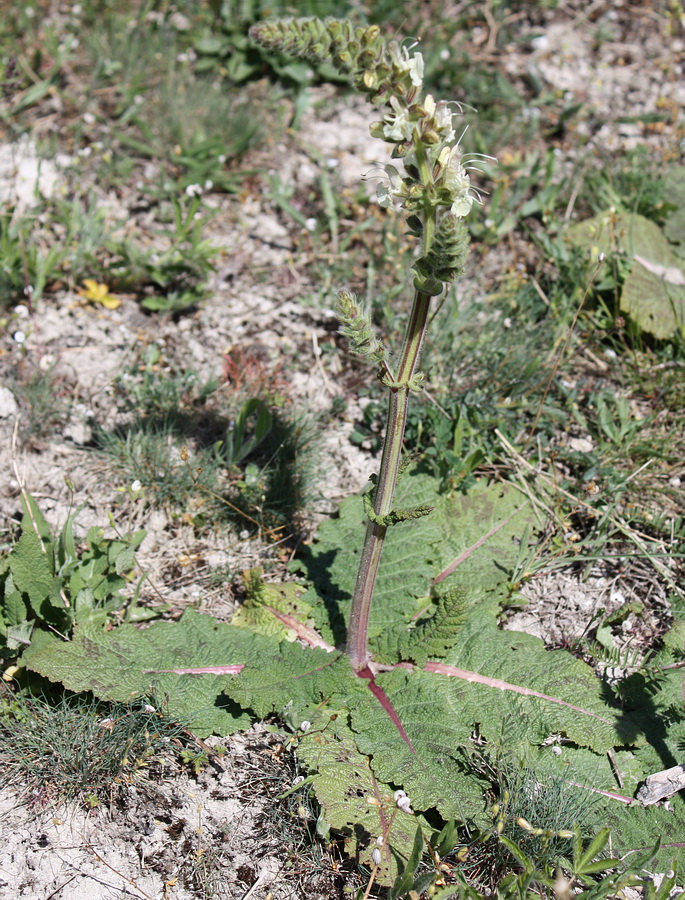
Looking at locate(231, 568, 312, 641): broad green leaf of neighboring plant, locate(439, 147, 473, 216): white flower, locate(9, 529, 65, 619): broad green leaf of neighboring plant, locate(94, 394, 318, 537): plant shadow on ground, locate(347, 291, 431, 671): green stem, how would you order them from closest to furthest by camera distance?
locate(439, 147, 473, 216): white flower, locate(347, 291, 431, 671): green stem, locate(9, 529, 65, 619): broad green leaf of neighboring plant, locate(231, 568, 312, 641): broad green leaf of neighboring plant, locate(94, 394, 318, 537): plant shadow on ground

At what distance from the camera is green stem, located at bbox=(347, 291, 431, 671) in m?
2.18

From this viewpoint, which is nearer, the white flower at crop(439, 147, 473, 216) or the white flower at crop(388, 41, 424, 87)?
the white flower at crop(388, 41, 424, 87)

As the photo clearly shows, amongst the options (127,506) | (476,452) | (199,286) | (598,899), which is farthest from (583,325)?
(598,899)

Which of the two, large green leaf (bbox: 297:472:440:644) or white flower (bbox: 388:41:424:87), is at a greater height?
white flower (bbox: 388:41:424:87)

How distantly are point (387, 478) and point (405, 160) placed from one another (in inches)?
34.7

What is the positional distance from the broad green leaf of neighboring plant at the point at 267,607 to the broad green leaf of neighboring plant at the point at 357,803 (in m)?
0.46

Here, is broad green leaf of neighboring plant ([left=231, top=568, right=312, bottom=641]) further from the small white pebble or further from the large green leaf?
the small white pebble

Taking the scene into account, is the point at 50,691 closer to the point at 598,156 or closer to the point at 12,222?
the point at 12,222

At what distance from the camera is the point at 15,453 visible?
343cm

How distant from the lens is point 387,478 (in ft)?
7.78

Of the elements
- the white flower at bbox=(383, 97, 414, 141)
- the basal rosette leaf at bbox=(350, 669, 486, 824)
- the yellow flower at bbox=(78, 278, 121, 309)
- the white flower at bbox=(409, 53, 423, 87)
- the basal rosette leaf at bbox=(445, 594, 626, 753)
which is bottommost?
the basal rosette leaf at bbox=(350, 669, 486, 824)

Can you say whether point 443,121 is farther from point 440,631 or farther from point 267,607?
point 267,607

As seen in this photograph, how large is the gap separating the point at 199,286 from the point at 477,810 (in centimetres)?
278

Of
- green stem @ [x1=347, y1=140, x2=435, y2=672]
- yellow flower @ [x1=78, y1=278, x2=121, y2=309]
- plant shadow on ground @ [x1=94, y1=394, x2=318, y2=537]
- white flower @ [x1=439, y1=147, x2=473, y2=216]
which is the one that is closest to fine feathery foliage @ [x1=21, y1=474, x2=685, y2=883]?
green stem @ [x1=347, y1=140, x2=435, y2=672]
